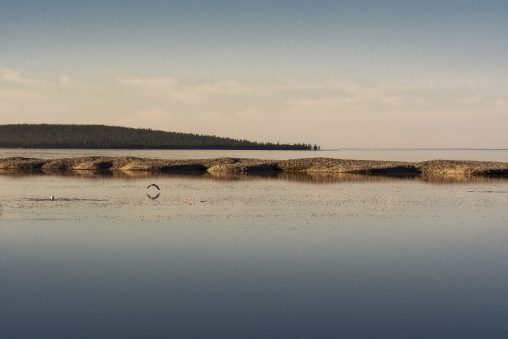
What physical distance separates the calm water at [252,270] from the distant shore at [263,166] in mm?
34146

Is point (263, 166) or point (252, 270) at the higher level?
point (263, 166)

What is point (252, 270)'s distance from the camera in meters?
17.8

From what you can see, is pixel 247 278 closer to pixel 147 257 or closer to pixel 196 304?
pixel 196 304

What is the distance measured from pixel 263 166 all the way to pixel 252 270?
181 feet

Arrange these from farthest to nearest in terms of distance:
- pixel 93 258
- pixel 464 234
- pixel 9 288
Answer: pixel 464 234 < pixel 93 258 < pixel 9 288

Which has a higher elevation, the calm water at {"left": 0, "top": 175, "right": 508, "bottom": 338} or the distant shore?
the distant shore

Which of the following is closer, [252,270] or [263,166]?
[252,270]

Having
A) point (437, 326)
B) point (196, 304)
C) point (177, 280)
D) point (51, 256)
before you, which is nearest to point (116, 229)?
point (51, 256)

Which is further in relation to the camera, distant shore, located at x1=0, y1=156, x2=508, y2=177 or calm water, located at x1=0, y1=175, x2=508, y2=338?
distant shore, located at x1=0, y1=156, x2=508, y2=177

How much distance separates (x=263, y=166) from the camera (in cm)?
7275

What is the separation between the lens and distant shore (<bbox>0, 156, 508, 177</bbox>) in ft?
226

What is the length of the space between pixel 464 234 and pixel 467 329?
12937 millimetres

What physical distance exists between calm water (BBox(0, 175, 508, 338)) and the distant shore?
1344 inches

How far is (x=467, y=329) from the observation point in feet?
41.2
